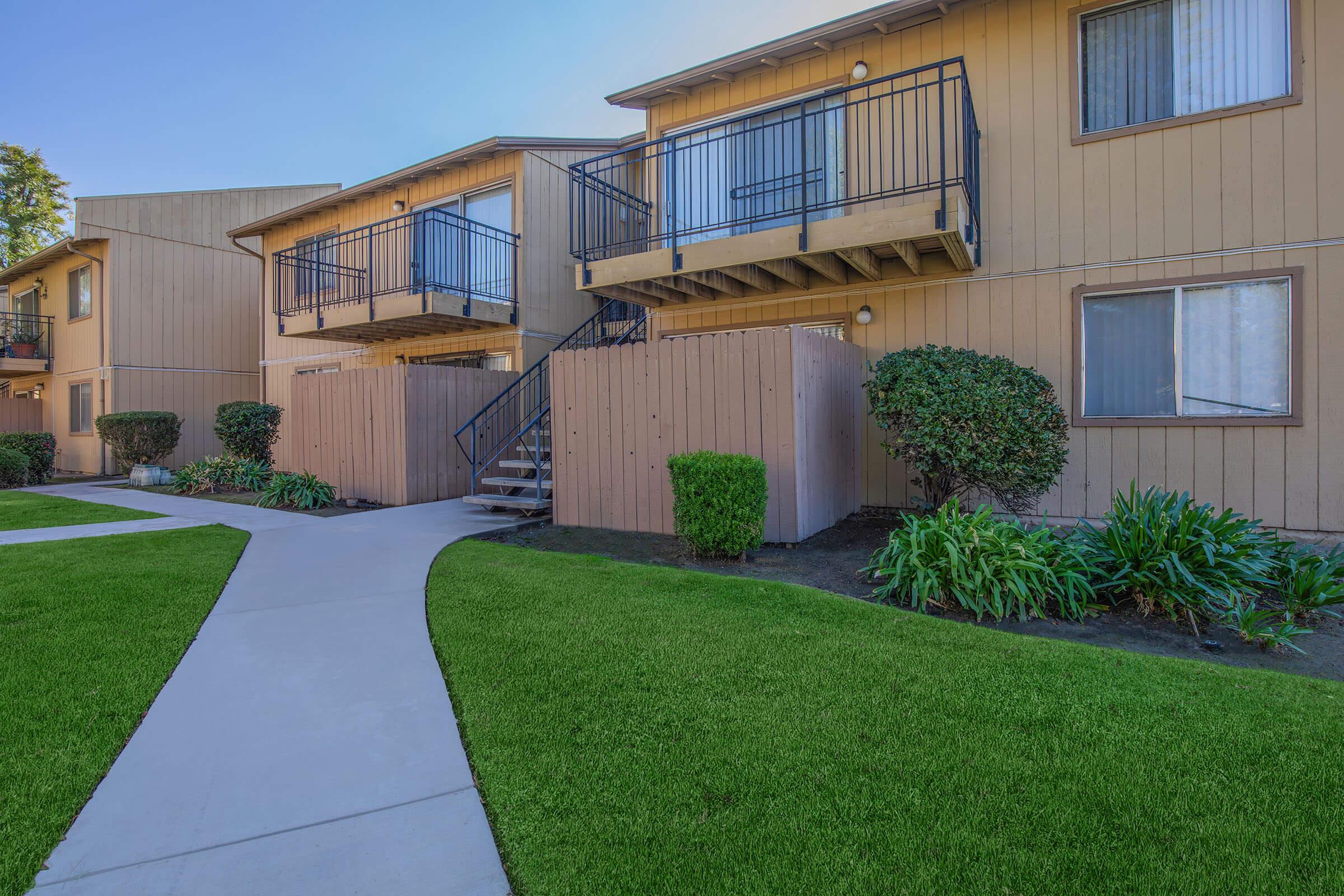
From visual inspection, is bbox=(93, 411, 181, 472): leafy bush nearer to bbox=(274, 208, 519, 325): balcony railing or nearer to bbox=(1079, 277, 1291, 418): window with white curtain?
bbox=(274, 208, 519, 325): balcony railing

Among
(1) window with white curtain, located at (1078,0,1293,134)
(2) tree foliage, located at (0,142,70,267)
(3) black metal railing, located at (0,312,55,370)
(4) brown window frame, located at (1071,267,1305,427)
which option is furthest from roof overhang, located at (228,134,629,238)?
(2) tree foliage, located at (0,142,70,267)

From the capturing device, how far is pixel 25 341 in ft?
60.0

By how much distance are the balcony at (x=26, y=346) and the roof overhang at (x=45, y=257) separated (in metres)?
1.26

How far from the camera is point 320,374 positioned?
34.0ft

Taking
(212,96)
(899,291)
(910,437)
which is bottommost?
(910,437)

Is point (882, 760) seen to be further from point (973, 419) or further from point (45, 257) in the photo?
point (45, 257)

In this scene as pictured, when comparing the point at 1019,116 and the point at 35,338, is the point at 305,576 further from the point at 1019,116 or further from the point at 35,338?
the point at 35,338

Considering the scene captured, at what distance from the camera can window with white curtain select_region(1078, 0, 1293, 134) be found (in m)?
6.37

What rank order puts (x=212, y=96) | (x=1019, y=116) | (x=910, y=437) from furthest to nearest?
1. (x=212, y=96)
2. (x=1019, y=116)
3. (x=910, y=437)

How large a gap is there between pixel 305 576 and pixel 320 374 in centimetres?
595

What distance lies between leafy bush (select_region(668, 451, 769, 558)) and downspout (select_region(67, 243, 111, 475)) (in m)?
16.2

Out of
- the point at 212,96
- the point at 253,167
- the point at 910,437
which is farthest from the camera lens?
the point at 253,167

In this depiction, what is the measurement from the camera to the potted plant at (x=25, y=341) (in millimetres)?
18000

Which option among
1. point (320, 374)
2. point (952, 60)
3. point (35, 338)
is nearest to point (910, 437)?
point (952, 60)
